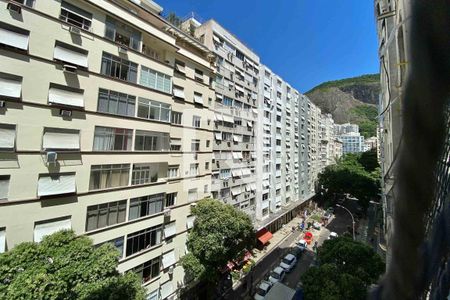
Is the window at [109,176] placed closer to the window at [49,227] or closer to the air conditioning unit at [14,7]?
the window at [49,227]

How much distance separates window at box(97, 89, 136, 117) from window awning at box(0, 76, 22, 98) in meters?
2.90

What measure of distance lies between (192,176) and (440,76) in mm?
16423

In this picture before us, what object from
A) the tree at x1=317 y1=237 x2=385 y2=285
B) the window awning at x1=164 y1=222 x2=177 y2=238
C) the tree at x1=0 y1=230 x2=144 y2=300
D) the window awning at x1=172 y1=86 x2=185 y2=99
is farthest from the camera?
the window awning at x1=172 y1=86 x2=185 y2=99

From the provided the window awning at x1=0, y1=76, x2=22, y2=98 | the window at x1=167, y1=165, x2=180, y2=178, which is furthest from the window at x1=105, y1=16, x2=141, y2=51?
the window at x1=167, y1=165, x2=180, y2=178

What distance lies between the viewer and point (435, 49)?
2.04 ft

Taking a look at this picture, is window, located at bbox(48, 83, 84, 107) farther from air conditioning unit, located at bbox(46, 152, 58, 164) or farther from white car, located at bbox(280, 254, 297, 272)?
white car, located at bbox(280, 254, 297, 272)

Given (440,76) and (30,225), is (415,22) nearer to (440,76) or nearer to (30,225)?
(440,76)

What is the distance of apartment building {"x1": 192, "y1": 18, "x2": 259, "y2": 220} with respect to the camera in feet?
66.5

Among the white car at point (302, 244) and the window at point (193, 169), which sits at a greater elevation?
the window at point (193, 169)

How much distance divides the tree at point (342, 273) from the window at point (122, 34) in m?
14.9

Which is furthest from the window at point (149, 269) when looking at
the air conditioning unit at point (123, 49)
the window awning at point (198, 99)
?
the air conditioning unit at point (123, 49)

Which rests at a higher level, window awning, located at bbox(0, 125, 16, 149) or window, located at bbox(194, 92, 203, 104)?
window, located at bbox(194, 92, 203, 104)

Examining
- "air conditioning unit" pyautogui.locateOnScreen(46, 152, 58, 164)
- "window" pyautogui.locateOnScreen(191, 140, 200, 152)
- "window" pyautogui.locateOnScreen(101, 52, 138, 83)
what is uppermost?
"window" pyautogui.locateOnScreen(101, 52, 138, 83)

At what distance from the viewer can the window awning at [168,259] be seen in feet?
44.7
